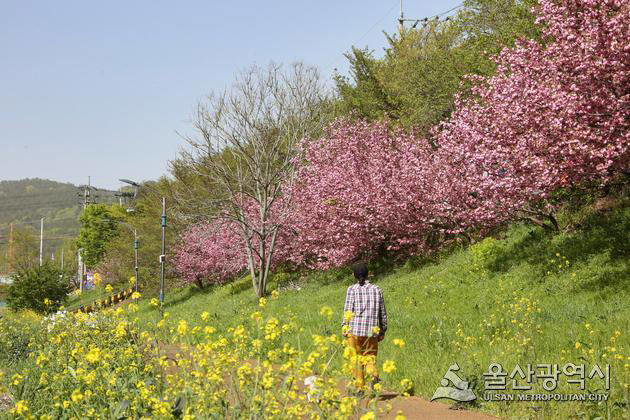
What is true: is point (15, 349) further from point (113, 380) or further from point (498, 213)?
point (498, 213)

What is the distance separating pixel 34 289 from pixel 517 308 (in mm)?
37368

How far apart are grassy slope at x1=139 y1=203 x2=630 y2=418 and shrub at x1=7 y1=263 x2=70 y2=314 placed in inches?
929

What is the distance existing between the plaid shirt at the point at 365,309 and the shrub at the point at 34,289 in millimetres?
37350

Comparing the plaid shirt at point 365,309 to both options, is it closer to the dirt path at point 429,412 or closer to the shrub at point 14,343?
the dirt path at point 429,412

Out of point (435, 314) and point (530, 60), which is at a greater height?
point (530, 60)

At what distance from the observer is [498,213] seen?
762 inches

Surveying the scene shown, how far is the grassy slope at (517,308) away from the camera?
29.8ft

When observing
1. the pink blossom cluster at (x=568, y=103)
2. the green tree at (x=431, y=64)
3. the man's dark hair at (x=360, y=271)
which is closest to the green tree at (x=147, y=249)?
the green tree at (x=431, y=64)

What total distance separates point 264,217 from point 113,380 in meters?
23.8

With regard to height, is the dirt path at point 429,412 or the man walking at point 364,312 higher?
the man walking at point 364,312

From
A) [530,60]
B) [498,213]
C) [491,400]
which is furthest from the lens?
[498,213]

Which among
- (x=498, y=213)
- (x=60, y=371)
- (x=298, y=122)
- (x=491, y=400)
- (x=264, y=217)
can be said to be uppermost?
(x=298, y=122)

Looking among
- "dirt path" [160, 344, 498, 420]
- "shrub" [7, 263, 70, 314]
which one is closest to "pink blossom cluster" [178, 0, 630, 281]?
"dirt path" [160, 344, 498, 420]

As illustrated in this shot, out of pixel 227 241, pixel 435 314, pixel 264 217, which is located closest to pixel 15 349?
pixel 435 314
